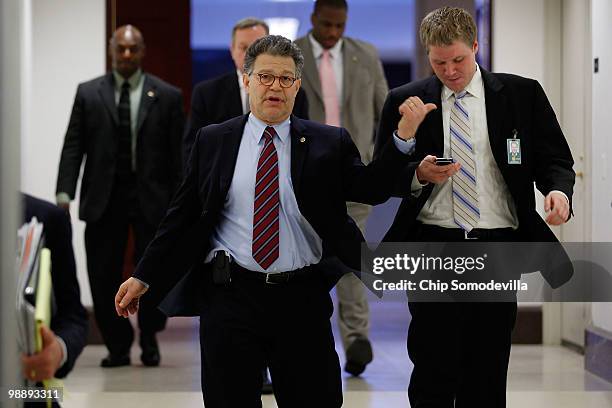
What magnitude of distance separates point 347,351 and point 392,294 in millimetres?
2159

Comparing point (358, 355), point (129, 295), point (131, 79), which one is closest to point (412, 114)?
point (129, 295)

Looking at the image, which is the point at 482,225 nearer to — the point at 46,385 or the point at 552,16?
the point at 46,385

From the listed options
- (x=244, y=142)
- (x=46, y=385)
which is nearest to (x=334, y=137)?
(x=244, y=142)

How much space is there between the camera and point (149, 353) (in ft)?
21.7

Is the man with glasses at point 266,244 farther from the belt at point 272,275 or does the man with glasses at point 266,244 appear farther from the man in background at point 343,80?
the man in background at point 343,80

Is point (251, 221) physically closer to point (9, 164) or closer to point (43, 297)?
point (43, 297)

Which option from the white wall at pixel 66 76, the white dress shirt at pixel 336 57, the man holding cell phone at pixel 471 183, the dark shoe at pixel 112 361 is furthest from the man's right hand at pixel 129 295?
the white wall at pixel 66 76

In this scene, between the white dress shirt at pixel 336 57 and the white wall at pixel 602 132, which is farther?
the white dress shirt at pixel 336 57

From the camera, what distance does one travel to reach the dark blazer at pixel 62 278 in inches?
111

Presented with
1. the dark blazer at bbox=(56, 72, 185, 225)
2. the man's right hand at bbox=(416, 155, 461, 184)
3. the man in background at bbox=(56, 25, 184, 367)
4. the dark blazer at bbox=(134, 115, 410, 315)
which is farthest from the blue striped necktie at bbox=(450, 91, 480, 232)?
the man in background at bbox=(56, 25, 184, 367)

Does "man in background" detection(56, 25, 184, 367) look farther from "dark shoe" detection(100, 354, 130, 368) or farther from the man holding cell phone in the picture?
the man holding cell phone

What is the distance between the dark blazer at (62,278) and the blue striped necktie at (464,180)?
1.41 metres

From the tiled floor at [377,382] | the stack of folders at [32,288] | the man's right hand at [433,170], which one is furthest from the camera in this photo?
the tiled floor at [377,382]

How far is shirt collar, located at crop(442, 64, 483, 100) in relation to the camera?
386 cm
